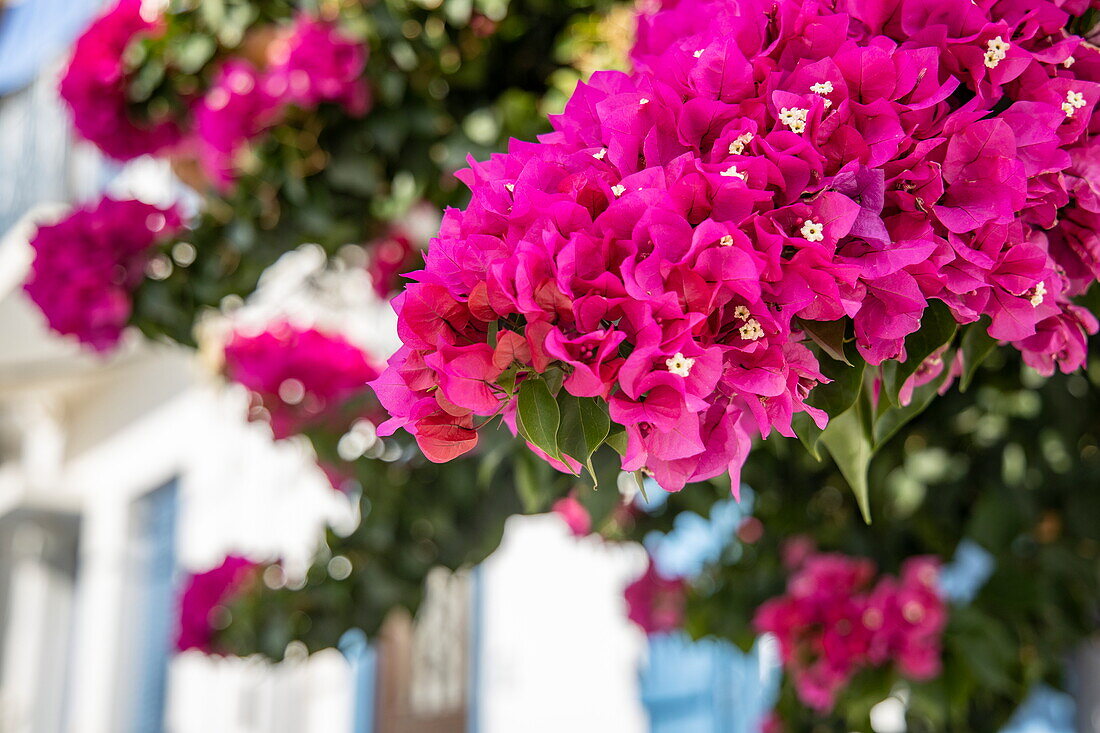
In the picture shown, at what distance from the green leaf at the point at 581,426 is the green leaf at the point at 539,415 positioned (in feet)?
0.07

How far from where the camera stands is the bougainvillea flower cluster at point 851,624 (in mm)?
1788

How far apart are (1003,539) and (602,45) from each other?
105 cm

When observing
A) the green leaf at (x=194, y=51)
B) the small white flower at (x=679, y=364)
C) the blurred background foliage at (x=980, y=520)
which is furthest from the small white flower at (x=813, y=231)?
the green leaf at (x=194, y=51)

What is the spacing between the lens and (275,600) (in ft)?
6.76

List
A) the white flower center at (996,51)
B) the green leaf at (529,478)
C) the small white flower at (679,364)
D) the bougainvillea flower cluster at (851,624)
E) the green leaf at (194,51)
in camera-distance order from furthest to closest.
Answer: the green leaf at (194,51) < the bougainvillea flower cluster at (851,624) < the green leaf at (529,478) < the white flower center at (996,51) < the small white flower at (679,364)

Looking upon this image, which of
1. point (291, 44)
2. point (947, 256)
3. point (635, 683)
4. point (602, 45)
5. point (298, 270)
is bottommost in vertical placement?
point (635, 683)

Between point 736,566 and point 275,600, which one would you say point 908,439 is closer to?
point 736,566

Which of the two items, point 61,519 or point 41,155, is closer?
point 41,155

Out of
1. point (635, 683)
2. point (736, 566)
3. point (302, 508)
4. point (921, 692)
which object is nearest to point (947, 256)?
point (921, 692)

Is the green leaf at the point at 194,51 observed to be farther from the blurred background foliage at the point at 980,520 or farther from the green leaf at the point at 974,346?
the green leaf at the point at 974,346

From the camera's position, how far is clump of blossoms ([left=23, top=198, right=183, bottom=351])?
183 centimetres

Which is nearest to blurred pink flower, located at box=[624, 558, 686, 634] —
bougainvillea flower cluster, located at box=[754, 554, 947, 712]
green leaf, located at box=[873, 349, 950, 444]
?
bougainvillea flower cluster, located at box=[754, 554, 947, 712]

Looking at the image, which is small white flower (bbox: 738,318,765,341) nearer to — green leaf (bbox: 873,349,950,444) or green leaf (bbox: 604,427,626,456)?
green leaf (bbox: 604,427,626,456)

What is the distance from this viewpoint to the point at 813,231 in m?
0.66
